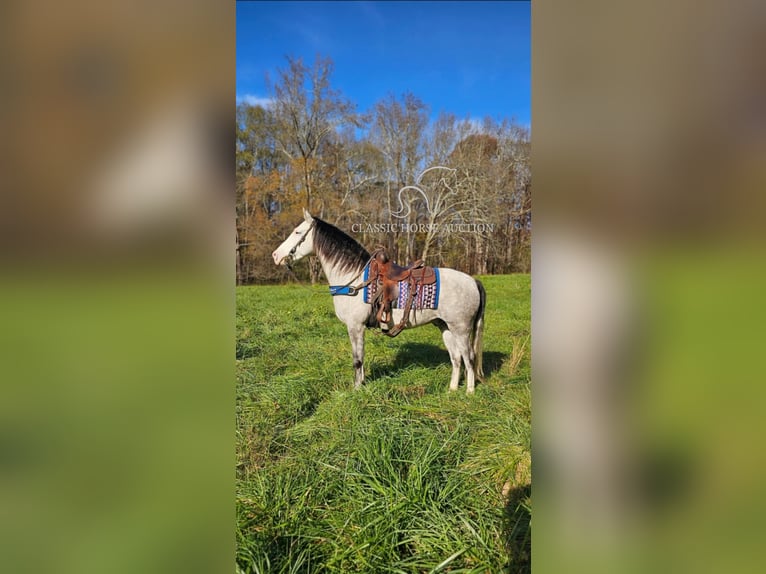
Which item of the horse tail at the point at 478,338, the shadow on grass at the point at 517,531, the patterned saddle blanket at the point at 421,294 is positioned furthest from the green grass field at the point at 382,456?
the patterned saddle blanket at the point at 421,294

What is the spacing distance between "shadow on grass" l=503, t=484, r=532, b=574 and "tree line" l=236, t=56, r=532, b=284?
5.53ft

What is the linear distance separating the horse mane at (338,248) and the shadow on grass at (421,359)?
1.13 metres

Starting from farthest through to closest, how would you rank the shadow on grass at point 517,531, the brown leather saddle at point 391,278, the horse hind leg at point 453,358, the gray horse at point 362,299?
the horse hind leg at point 453,358, the gray horse at point 362,299, the brown leather saddle at point 391,278, the shadow on grass at point 517,531

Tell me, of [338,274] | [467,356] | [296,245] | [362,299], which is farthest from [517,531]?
[296,245]

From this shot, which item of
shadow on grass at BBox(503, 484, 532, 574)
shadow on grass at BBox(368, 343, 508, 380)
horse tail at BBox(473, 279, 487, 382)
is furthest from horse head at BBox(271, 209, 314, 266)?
shadow on grass at BBox(503, 484, 532, 574)

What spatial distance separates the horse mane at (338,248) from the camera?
311 cm

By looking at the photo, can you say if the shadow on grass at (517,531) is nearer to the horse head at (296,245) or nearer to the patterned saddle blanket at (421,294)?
the patterned saddle blanket at (421,294)

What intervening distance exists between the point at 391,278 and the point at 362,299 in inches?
16.6

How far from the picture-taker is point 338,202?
309 centimetres

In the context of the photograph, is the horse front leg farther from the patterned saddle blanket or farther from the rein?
the patterned saddle blanket
